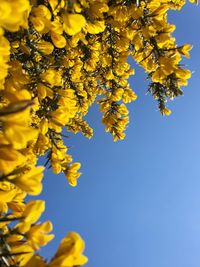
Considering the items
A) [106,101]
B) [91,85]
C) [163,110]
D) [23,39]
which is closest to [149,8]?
[23,39]

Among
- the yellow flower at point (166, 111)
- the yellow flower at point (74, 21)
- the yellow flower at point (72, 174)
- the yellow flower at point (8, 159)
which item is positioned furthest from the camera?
the yellow flower at point (166, 111)

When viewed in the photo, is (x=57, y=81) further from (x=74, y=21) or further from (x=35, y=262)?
(x=35, y=262)

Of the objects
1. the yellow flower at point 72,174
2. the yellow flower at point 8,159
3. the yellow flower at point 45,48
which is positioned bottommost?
the yellow flower at point 8,159

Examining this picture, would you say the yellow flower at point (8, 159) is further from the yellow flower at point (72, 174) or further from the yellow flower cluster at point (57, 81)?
the yellow flower at point (72, 174)

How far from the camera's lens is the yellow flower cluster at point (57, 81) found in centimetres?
156

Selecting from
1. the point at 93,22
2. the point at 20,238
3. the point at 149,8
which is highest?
the point at 149,8

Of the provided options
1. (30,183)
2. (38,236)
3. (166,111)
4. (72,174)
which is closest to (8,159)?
(30,183)

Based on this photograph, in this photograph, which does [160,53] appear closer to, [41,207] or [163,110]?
[163,110]

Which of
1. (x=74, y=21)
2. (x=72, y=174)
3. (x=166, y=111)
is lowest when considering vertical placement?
(x=74, y=21)

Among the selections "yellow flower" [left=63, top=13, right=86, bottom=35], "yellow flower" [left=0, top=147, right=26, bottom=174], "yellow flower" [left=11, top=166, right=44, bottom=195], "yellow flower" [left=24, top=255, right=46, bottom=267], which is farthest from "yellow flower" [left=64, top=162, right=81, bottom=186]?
"yellow flower" [left=24, top=255, right=46, bottom=267]

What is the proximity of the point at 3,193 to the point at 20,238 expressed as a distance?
0.66 ft

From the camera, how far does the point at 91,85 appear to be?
6.06 meters

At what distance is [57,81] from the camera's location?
10.3 ft

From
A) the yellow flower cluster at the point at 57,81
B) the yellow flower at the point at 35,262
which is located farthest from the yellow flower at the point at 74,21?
the yellow flower at the point at 35,262
